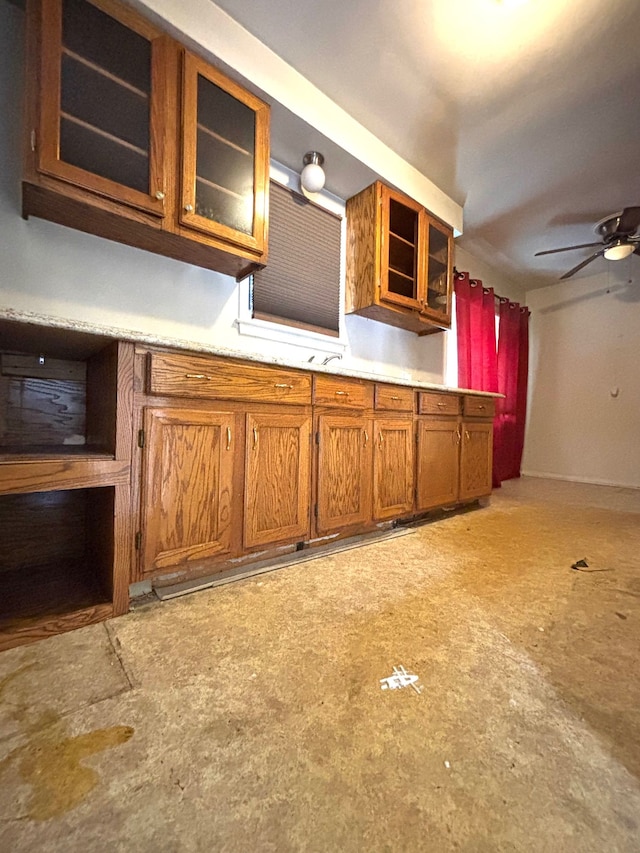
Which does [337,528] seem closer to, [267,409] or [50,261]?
[267,409]

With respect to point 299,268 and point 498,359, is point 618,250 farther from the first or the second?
point 299,268

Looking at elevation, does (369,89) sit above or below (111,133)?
above

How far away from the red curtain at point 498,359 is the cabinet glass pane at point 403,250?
1051 mm

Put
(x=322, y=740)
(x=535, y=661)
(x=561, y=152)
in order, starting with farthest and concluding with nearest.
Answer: (x=561, y=152) → (x=535, y=661) → (x=322, y=740)

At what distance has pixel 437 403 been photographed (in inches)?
91.5

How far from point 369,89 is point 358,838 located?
8.94ft

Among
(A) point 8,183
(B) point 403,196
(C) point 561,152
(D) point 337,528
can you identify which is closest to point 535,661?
(D) point 337,528

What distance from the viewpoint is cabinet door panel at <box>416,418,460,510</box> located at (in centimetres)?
220

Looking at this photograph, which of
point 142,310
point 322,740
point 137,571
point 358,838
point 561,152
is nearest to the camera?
point 358,838

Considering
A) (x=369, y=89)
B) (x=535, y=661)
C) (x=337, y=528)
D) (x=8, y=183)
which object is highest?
(x=369, y=89)

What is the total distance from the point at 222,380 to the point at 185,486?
42 cm

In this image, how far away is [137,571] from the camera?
1163 mm

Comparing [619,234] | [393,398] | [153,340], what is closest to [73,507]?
[153,340]

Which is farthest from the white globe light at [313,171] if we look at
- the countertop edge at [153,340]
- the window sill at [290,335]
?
the countertop edge at [153,340]
